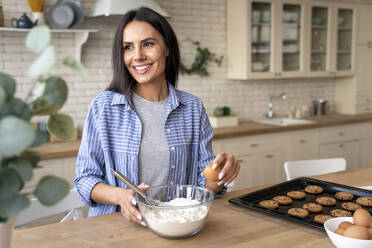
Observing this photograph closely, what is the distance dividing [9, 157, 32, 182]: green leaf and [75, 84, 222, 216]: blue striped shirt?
1035 millimetres

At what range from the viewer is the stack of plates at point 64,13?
3.71 meters

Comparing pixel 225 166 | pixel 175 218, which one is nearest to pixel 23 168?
pixel 175 218

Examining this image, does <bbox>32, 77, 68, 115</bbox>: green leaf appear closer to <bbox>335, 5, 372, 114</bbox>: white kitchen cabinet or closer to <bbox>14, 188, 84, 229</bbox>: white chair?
<bbox>14, 188, 84, 229</bbox>: white chair

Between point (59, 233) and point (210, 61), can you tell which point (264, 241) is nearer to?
point (59, 233)

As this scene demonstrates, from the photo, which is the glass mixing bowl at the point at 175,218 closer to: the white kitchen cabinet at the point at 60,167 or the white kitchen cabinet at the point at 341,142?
the white kitchen cabinet at the point at 60,167

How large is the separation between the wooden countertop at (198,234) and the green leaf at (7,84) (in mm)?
776

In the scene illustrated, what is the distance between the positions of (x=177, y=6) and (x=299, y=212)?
134 inches

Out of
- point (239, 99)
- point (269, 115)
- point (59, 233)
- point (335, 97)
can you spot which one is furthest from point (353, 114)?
point (59, 233)

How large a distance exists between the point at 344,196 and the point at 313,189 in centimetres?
14

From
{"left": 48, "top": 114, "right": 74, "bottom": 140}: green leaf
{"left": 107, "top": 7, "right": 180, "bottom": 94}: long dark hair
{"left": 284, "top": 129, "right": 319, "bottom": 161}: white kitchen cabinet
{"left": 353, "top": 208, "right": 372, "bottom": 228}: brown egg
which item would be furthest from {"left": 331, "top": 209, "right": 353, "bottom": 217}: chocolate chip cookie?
{"left": 284, "top": 129, "right": 319, "bottom": 161}: white kitchen cabinet

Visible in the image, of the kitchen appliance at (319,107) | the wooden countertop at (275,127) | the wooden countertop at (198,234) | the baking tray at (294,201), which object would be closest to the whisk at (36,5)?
the wooden countertop at (275,127)

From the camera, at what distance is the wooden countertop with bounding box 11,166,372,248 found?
1.38 m

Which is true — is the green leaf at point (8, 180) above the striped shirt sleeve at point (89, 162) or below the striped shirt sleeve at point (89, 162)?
above

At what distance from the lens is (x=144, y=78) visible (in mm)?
1932
